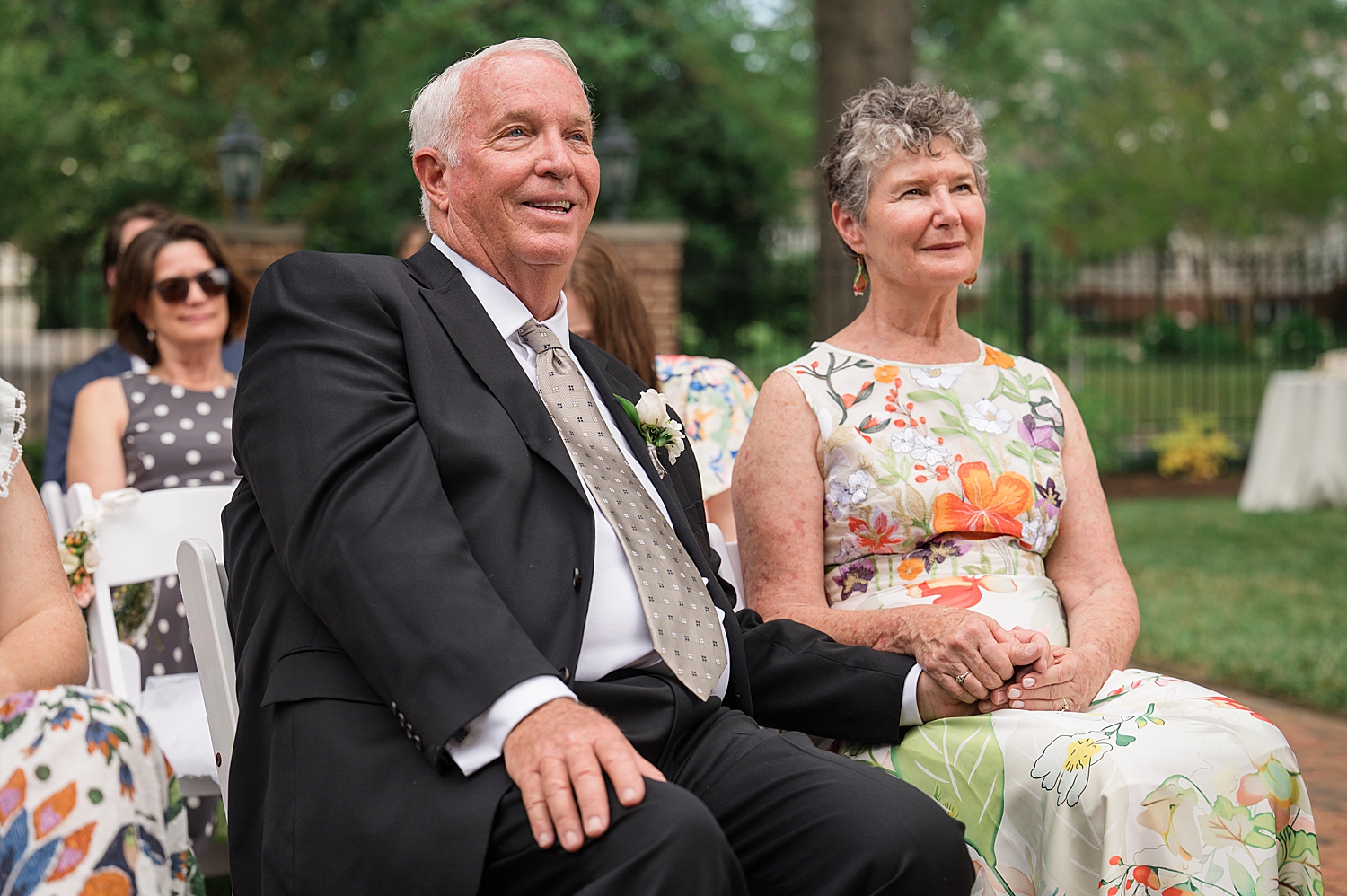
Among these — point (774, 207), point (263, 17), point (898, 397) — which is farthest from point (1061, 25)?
point (898, 397)

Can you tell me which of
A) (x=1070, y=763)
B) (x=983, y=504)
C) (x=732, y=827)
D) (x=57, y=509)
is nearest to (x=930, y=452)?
(x=983, y=504)

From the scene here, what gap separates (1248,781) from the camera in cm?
219

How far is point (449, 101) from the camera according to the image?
2.46 m

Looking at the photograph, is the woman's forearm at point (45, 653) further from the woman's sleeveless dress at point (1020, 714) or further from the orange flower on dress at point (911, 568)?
the orange flower on dress at point (911, 568)

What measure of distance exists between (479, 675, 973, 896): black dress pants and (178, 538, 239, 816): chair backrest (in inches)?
28.3

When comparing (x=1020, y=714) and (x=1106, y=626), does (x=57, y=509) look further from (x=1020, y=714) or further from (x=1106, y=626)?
(x=1106, y=626)

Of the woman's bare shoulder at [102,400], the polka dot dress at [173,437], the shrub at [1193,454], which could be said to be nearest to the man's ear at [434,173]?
the polka dot dress at [173,437]

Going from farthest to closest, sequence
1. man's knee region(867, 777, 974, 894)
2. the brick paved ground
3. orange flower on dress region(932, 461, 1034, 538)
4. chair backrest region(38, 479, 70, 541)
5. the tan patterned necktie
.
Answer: the brick paved ground
chair backrest region(38, 479, 70, 541)
orange flower on dress region(932, 461, 1034, 538)
the tan patterned necktie
man's knee region(867, 777, 974, 894)

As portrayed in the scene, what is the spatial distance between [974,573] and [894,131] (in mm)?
1037

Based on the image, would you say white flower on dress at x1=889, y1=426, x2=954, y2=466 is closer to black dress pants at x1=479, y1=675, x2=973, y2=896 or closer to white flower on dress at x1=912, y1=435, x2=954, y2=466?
white flower on dress at x1=912, y1=435, x2=954, y2=466

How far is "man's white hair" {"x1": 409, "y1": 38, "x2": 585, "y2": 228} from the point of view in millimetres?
2455

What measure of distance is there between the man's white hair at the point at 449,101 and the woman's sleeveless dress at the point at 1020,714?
97 centimetres

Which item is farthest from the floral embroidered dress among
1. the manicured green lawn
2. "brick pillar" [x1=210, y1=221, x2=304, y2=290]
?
"brick pillar" [x1=210, y1=221, x2=304, y2=290]

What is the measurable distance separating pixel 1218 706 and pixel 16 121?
44.4 feet
